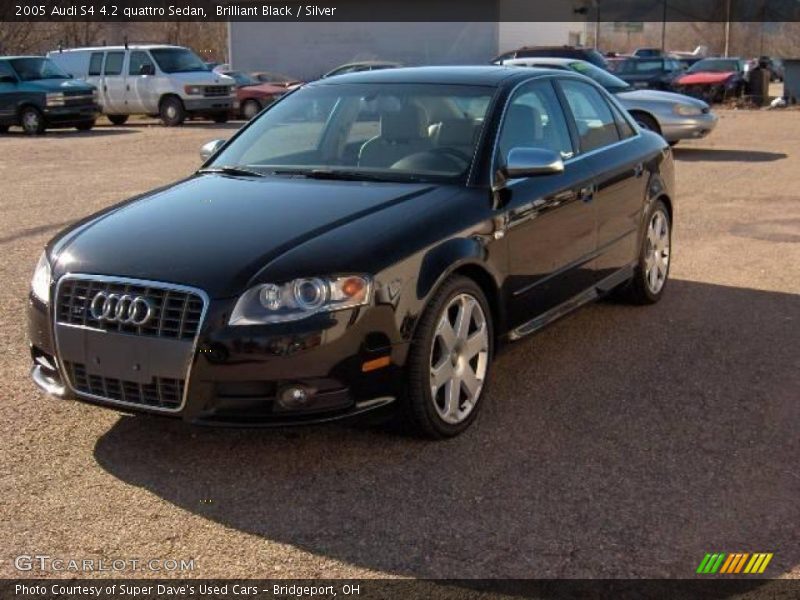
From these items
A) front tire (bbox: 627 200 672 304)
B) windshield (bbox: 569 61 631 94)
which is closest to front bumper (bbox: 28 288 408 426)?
front tire (bbox: 627 200 672 304)

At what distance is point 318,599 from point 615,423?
1962 millimetres

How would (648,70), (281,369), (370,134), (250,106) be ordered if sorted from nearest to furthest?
1. (281,369)
2. (370,134)
3. (250,106)
4. (648,70)

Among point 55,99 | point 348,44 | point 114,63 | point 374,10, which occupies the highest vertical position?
point 374,10

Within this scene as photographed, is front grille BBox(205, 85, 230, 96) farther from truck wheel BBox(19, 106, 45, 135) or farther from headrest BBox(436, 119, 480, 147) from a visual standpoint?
headrest BBox(436, 119, 480, 147)

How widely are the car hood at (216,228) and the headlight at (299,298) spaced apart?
0.07 m

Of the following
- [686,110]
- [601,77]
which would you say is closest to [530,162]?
[686,110]

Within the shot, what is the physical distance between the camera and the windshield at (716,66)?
112 ft

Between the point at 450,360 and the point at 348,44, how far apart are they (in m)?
37.1

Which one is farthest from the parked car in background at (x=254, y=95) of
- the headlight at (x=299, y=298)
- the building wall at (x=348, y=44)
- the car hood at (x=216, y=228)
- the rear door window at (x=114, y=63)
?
the headlight at (x=299, y=298)

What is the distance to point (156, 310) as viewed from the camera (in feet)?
12.8

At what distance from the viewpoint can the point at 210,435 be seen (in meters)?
4.44

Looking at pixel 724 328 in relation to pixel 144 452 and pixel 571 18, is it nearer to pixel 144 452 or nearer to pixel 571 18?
pixel 144 452

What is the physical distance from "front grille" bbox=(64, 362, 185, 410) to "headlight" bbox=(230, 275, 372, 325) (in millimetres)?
370

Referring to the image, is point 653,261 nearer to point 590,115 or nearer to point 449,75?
point 590,115
